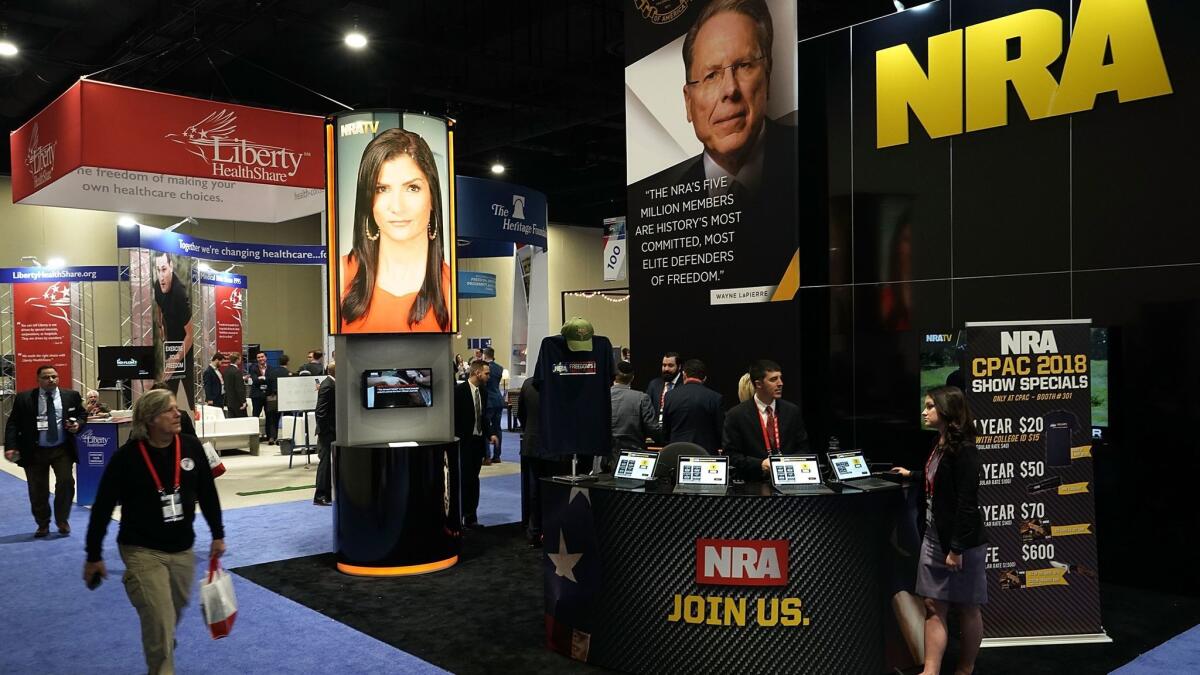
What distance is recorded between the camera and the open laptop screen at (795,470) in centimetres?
390

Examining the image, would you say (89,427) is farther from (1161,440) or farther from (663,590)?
(1161,440)

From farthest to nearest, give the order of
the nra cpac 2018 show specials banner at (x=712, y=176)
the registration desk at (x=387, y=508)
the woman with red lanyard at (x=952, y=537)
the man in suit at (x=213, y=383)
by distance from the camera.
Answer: the man in suit at (x=213, y=383) < the nra cpac 2018 show specials banner at (x=712, y=176) < the registration desk at (x=387, y=508) < the woman with red lanyard at (x=952, y=537)

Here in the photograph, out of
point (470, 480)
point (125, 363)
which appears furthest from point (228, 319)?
point (470, 480)

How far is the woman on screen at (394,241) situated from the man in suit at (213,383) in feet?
32.0

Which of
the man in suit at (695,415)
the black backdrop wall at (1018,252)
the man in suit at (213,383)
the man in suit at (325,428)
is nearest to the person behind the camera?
the black backdrop wall at (1018,252)

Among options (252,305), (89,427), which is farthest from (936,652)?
(252,305)

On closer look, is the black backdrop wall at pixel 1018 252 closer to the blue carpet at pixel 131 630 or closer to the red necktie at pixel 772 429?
Answer: the red necktie at pixel 772 429

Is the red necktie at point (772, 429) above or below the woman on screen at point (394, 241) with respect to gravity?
Answer: below

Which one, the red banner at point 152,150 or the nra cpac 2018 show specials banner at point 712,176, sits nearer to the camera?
the nra cpac 2018 show specials banner at point 712,176

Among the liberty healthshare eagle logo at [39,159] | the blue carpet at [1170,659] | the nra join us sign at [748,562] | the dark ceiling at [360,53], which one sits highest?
the dark ceiling at [360,53]

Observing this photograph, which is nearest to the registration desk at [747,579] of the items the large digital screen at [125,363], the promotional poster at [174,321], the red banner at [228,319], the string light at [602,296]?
the large digital screen at [125,363]

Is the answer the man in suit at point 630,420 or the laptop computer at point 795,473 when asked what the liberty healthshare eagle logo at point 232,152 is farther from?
the laptop computer at point 795,473

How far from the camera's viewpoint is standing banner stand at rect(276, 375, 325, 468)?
38.4 ft

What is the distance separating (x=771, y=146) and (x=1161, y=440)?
316 cm
